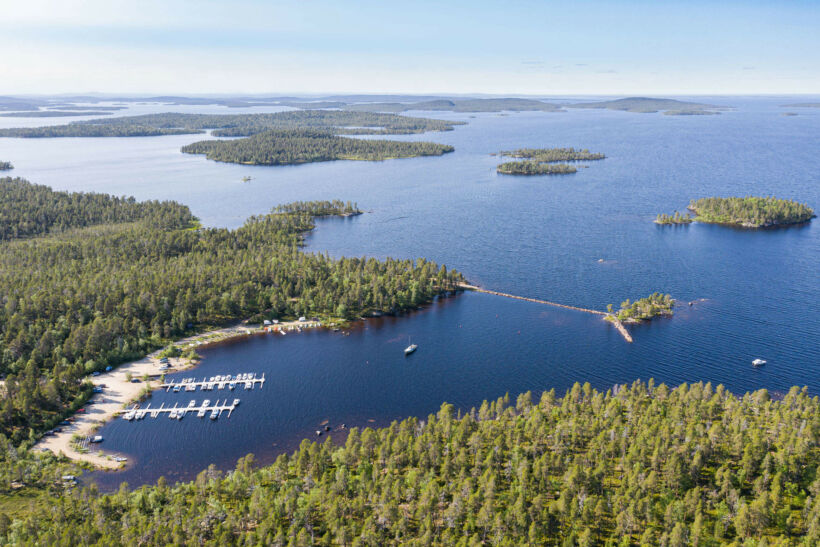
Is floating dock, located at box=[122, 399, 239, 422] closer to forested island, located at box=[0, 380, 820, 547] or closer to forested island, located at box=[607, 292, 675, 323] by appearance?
forested island, located at box=[0, 380, 820, 547]

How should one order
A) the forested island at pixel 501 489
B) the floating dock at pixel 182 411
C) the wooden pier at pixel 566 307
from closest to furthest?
the forested island at pixel 501 489, the floating dock at pixel 182 411, the wooden pier at pixel 566 307

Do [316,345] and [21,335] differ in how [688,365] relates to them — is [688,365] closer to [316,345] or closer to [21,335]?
[316,345]

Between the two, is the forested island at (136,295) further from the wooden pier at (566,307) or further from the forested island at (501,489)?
the forested island at (501,489)

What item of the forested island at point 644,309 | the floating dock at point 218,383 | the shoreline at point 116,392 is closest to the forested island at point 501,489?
the shoreline at point 116,392

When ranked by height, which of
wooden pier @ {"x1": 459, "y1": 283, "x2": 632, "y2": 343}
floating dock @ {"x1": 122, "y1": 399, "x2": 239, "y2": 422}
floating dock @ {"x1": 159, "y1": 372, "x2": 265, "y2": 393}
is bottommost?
floating dock @ {"x1": 122, "y1": 399, "x2": 239, "y2": 422}

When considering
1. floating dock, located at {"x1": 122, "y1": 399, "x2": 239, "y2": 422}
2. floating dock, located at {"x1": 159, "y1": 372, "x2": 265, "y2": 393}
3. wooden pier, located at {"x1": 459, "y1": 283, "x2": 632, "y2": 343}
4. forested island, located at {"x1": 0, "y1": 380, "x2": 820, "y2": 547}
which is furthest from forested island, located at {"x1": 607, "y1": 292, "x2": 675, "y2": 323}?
floating dock, located at {"x1": 122, "y1": 399, "x2": 239, "y2": 422}

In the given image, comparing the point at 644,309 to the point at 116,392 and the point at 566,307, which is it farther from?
the point at 116,392

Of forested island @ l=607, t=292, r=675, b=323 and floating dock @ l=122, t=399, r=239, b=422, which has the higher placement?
forested island @ l=607, t=292, r=675, b=323
